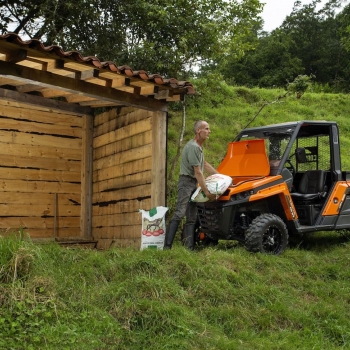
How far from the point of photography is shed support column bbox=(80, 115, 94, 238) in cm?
991

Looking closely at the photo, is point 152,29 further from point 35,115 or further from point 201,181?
point 201,181

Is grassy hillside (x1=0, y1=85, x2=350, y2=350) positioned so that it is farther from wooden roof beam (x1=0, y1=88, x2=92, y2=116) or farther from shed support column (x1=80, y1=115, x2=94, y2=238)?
wooden roof beam (x1=0, y1=88, x2=92, y2=116)

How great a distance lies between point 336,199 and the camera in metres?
8.28

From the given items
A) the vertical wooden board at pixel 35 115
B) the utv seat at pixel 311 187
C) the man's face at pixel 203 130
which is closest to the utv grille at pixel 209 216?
the man's face at pixel 203 130

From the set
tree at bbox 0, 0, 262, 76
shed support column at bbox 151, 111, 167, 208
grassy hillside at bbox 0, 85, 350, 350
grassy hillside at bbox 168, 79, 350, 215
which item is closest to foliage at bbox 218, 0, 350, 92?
grassy hillside at bbox 168, 79, 350, 215

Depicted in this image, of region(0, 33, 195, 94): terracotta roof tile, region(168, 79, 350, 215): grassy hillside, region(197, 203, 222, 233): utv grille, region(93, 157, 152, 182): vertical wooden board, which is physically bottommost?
region(197, 203, 222, 233): utv grille

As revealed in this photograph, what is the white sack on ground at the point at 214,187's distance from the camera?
729 cm

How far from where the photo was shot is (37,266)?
5266 mm

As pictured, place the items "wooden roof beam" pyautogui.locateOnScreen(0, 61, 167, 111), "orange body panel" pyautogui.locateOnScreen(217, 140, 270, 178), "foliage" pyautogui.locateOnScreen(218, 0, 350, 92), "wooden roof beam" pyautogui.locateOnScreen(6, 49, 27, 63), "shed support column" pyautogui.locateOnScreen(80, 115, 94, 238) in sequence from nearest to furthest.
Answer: "wooden roof beam" pyautogui.locateOnScreen(6, 49, 27, 63) → "wooden roof beam" pyautogui.locateOnScreen(0, 61, 167, 111) → "orange body panel" pyautogui.locateOnScreen(217, 140, 270, 178) → "shed support column" pyautogui.locateOnScreen(80, 115, 94, 238) → "foliage" pyautogui.locateOnScreen(218, 0, 350, 92)

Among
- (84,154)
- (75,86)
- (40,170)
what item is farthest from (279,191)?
(40,170)

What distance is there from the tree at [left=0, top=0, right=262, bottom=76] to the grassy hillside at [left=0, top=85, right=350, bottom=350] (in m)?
4.79

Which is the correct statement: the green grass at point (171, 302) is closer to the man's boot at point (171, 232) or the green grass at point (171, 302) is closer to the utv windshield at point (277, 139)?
the man's boot at point (171, 232)

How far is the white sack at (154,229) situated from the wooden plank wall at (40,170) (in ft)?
8.30

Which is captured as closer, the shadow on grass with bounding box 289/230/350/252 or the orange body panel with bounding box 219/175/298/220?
the orange body panel with bounding box 219/175/298/220
